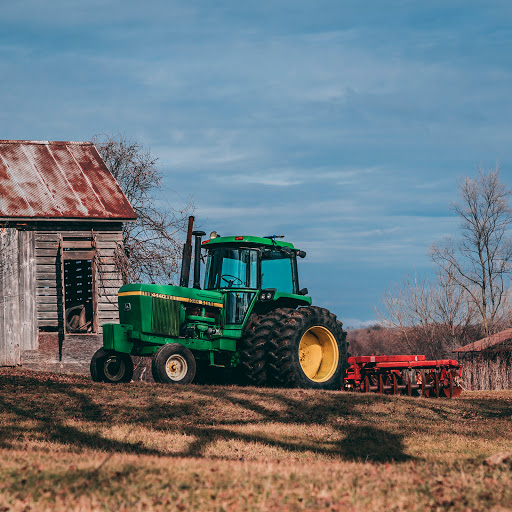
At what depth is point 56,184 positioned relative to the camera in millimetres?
21344

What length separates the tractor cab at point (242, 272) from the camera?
14.4 metres

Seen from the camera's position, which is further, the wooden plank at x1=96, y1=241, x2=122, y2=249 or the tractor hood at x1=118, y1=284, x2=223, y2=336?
the wooden plank at x1=96, y1=241, x2=122, y2=249

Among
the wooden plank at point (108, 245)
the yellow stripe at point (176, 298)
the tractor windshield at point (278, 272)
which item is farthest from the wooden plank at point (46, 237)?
the tractor windshield at point (278, 272)

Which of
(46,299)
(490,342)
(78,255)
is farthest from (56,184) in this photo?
(490,342)

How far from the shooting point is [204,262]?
14.8m

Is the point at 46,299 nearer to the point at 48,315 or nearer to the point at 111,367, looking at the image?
the point at 48,315

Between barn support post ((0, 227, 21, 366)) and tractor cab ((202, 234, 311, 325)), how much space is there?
790 centimetres

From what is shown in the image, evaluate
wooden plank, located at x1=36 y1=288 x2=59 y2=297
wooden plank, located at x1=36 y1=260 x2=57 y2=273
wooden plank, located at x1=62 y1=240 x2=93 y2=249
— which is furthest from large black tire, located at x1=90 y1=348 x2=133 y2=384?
wooden plank, located at x1=62 y1=240 x2=93 y2=249

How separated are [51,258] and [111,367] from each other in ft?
23.8

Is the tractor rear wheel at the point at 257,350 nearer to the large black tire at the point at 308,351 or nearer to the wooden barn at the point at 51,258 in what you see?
the large black tire at the point at 308,351

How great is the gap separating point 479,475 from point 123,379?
A: 30.5ft

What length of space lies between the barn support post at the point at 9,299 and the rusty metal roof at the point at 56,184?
30.6 inches

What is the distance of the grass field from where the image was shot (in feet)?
17.9

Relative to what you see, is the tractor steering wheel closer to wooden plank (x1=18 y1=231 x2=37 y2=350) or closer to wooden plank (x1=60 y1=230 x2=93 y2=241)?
wooden plank (x1=60 y1=230 x2=93 y2=241)
